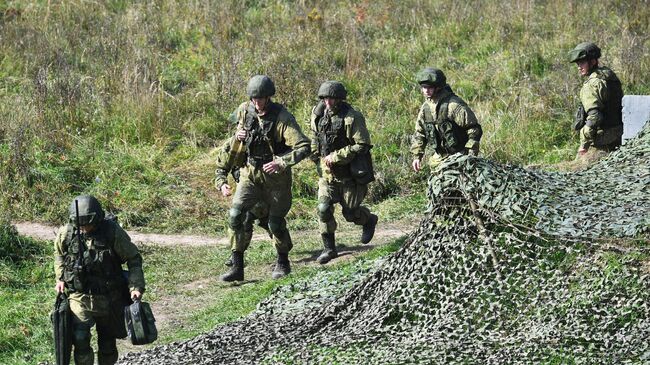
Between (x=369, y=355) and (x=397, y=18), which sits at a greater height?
(x=397, y=18)

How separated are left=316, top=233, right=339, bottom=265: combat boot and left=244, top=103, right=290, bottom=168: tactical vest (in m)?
1.24

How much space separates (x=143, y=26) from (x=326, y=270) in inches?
375

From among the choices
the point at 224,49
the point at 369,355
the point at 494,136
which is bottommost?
the point at 369,355

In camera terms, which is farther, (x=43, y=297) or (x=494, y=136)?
(x=494, y=136)

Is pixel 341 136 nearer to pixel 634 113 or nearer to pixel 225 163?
pixel 225 163

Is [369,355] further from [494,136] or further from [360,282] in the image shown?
[494,136]

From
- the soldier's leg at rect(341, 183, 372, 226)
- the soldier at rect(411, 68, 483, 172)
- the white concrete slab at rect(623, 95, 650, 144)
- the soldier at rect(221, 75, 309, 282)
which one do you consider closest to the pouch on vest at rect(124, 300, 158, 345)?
the soldier at rect(221, 75, 309, 282)

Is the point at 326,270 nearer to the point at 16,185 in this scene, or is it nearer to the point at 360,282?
the point at 360,282

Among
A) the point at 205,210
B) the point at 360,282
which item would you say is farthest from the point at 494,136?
the point at 360,282

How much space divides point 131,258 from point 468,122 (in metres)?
4.13

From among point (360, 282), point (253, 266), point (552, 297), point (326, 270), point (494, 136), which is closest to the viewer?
point (552, 297)

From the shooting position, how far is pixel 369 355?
8.66m

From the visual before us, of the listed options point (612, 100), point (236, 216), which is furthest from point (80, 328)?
point (612, 100)

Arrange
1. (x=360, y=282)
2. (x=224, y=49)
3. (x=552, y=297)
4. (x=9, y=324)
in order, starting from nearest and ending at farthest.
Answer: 1. (x=552, y=297)
2. (x=360, y=282)
3. (x=9, y=324)
4. (x=224, y=49)
